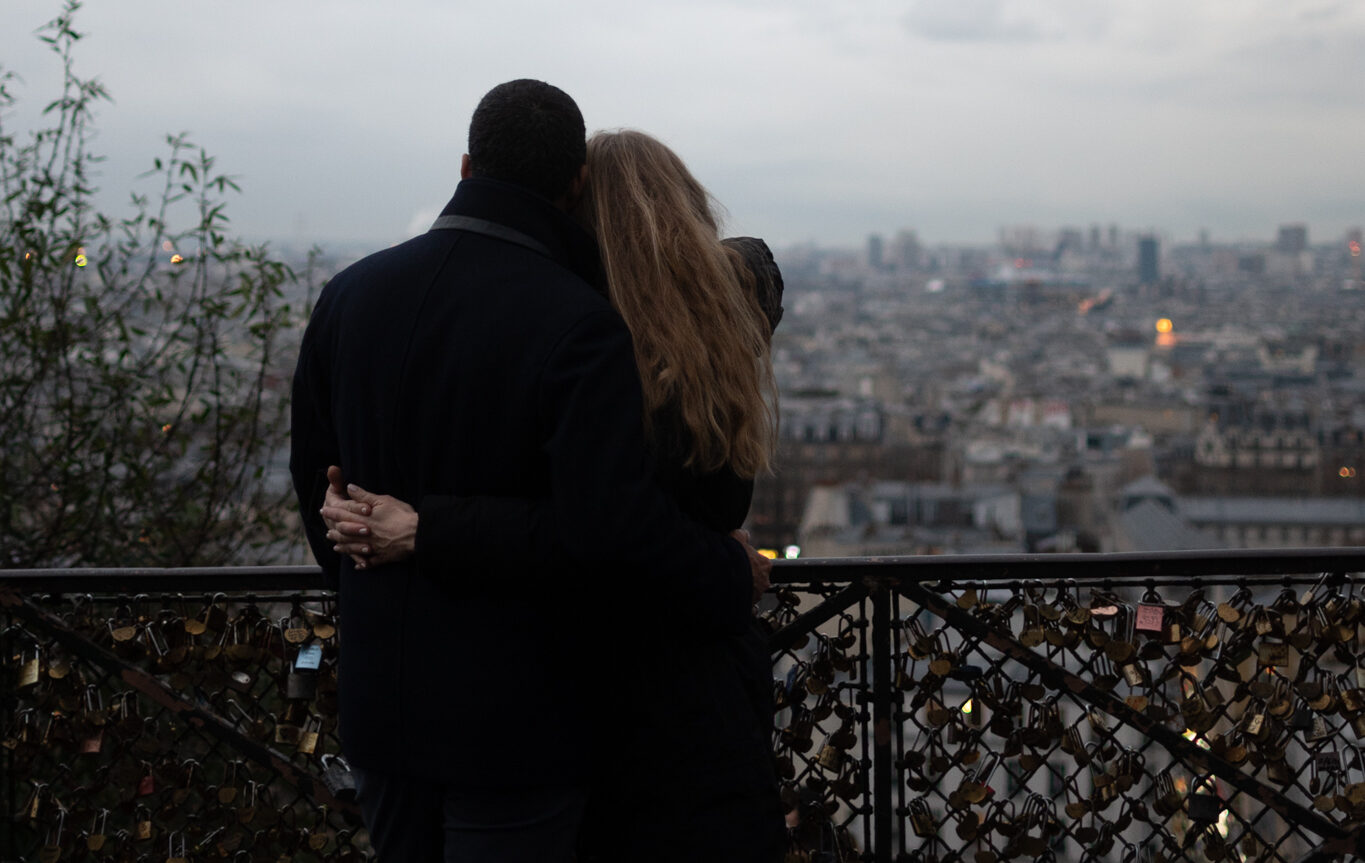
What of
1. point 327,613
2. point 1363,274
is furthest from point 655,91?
point 327,613

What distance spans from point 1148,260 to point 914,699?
87.0m

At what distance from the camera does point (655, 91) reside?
150 feet

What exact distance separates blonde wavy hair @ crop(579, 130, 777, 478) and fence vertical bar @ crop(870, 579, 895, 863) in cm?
65

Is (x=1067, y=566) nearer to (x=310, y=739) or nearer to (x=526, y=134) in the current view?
(x=526, y=134)

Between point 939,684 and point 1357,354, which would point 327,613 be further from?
point 1357,354

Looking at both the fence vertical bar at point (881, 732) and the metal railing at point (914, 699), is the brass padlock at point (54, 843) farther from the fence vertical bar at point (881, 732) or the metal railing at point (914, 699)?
the fence vertical bar at point (881, 732)

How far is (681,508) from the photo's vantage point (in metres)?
1.43

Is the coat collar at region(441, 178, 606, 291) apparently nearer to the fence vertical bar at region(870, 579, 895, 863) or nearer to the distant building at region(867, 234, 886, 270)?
the fence vertical bar at region(870, 579, 895, 863)

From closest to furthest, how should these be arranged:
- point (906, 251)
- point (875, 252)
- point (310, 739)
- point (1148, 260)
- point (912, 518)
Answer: point (310, 739), point (912, 518), point (1148, 260), point (875, 252), point (906, 251)

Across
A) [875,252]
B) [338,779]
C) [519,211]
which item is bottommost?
[338,779]

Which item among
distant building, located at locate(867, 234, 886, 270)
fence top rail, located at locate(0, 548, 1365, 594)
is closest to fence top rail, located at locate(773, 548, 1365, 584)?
fence top rail, located at locate(0, 548, 1365, 594)

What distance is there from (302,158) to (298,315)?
8508 mm

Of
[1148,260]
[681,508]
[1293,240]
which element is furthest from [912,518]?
[1148,260]

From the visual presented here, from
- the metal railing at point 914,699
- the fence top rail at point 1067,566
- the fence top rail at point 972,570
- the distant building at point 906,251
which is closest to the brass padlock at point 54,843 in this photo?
the metal railing at point 914,699
